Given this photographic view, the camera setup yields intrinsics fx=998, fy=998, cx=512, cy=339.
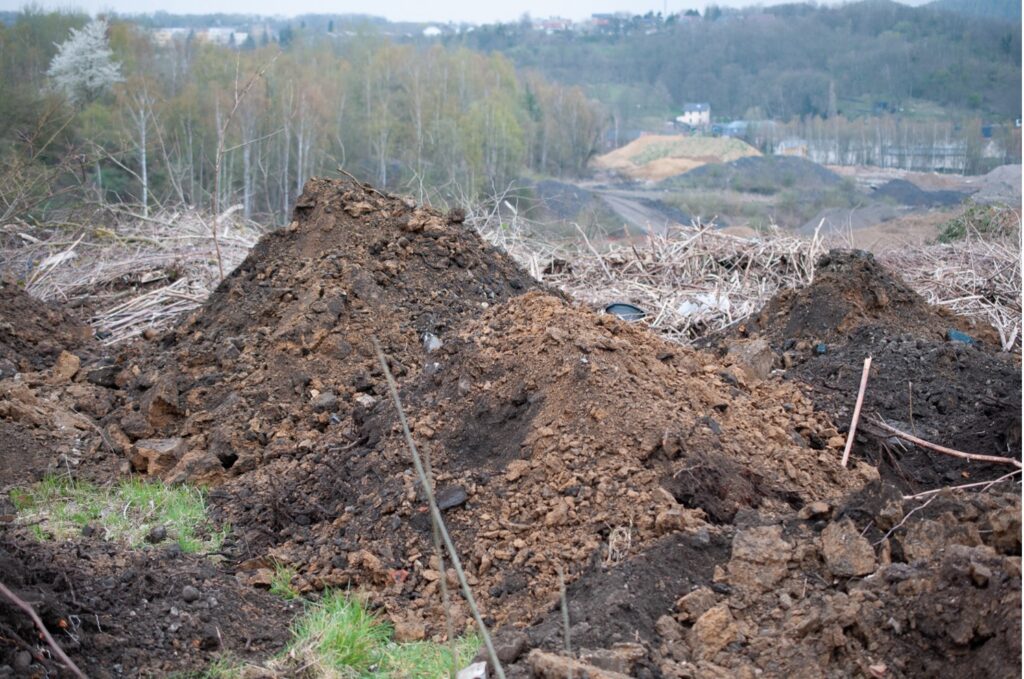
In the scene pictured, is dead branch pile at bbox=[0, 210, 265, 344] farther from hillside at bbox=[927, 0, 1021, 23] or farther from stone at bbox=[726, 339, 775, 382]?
hillside at bbox=[927, 0, 1021, 23]

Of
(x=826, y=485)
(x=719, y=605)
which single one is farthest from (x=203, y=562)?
(x=826, y=485)

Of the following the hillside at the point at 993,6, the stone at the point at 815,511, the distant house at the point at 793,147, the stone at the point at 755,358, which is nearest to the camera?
the stone at the point at 815,511

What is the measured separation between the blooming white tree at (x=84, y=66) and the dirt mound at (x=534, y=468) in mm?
12109

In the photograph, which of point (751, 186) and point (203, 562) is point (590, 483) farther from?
→ point (751, 186)

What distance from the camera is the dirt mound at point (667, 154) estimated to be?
26.7m

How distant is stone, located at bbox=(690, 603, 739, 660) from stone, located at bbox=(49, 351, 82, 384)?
488cm

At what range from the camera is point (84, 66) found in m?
16.5

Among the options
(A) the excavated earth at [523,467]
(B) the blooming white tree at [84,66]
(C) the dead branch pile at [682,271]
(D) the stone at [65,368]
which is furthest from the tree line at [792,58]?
(B) the blooming white tree at [84,66]

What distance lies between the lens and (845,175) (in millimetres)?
22938

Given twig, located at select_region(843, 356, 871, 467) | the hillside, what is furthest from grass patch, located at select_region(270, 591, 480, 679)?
the hillside

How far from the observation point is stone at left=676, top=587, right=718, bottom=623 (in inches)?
113


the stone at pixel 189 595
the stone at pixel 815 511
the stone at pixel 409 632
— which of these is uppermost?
the stone at pixel 815 511

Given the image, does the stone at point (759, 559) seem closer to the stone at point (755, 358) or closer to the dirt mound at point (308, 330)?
the dirt mound at point (308, 330)

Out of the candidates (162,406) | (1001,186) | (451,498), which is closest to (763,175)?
(1001,186)
